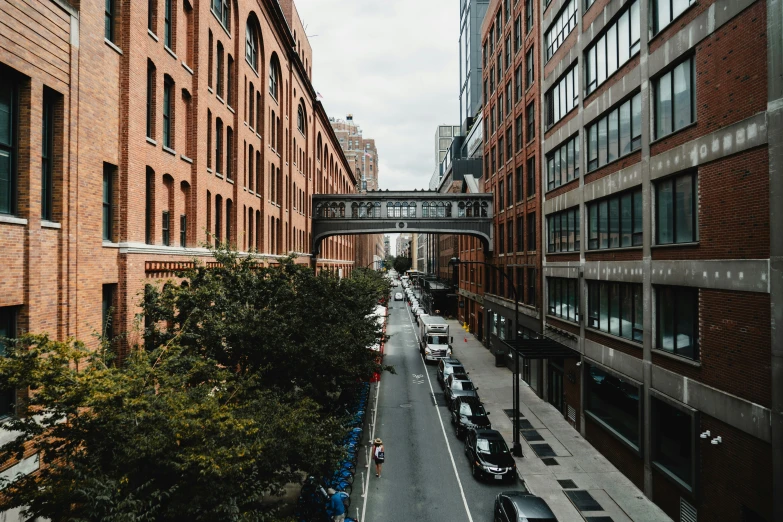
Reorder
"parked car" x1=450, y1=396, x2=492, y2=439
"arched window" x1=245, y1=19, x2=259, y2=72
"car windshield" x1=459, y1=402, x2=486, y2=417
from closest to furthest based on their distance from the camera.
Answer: "parked car" x1=450, y1=396, x2=492, y2=439 < "car windshield" x1=459, y1=402, x2=486, y2=417 < "arched window" x1=245, y1=19, x2=259, y2=72

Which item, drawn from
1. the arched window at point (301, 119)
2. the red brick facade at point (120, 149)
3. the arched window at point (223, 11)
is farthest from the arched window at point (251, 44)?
the arched window at point (301, 119)

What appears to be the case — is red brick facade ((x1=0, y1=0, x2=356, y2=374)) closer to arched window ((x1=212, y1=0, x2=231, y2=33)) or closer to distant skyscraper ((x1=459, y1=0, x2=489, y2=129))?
arched window ((x1=212, y1=0, x2=231, y2=33))

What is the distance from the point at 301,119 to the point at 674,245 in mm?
39048

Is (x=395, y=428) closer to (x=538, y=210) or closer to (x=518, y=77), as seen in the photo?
(x=538, y=210)

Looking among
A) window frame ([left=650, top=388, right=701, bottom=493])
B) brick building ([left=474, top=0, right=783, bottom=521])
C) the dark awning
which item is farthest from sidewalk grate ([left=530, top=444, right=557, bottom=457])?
window frame ([left=650, top=388, right=701, bottom=493])

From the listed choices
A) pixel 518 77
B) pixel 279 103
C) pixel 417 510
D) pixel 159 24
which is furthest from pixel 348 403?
pixel 518 77

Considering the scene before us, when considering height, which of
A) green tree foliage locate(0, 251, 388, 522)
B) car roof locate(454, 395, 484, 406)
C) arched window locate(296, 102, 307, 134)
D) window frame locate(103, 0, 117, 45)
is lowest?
car roof locate(454, 395, 484, 406)

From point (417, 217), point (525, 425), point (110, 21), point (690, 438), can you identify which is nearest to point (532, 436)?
point (525, 425)

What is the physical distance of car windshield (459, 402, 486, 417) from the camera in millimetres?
22734

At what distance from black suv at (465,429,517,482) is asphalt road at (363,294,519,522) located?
0.43 metres

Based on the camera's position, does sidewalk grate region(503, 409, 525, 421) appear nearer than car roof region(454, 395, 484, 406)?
No

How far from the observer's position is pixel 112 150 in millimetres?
14453

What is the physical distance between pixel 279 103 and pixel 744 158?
1252 inches

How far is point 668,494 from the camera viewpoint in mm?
15055
